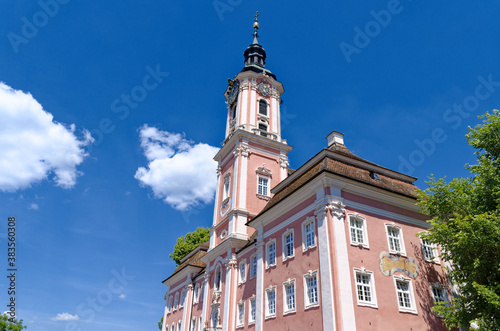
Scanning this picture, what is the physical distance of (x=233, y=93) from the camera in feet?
142

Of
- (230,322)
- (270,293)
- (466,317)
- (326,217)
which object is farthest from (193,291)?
(466,317)

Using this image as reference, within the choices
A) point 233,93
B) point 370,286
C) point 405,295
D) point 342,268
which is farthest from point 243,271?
point 233,93

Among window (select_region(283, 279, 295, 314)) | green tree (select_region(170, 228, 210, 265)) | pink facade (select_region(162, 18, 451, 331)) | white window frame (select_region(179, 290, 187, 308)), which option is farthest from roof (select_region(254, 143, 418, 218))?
green tree (select_region(170, 228, 210, 265))

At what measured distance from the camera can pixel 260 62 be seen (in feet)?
155

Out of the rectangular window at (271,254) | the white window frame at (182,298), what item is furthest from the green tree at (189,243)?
the rectangular window at (271,254)

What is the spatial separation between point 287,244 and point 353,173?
6.14 metres

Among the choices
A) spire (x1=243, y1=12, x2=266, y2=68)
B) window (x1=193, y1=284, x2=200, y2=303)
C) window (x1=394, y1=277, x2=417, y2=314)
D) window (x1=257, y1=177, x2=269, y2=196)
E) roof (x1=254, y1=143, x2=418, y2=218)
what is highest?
→ spire (x1=243, y1=12, x2=266, y2=68)

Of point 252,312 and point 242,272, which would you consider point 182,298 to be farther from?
point 252,312

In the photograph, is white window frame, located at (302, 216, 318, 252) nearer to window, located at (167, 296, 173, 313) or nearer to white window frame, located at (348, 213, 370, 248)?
white window frame, located at (348, 213, 370, 248)

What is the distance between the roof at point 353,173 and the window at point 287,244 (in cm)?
226

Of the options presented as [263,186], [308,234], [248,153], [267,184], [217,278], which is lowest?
[308,234]

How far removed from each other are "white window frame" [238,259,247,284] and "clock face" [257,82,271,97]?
20.0 metres

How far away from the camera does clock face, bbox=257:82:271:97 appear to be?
4158cm

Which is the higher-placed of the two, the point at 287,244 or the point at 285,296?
the point at 287,244
